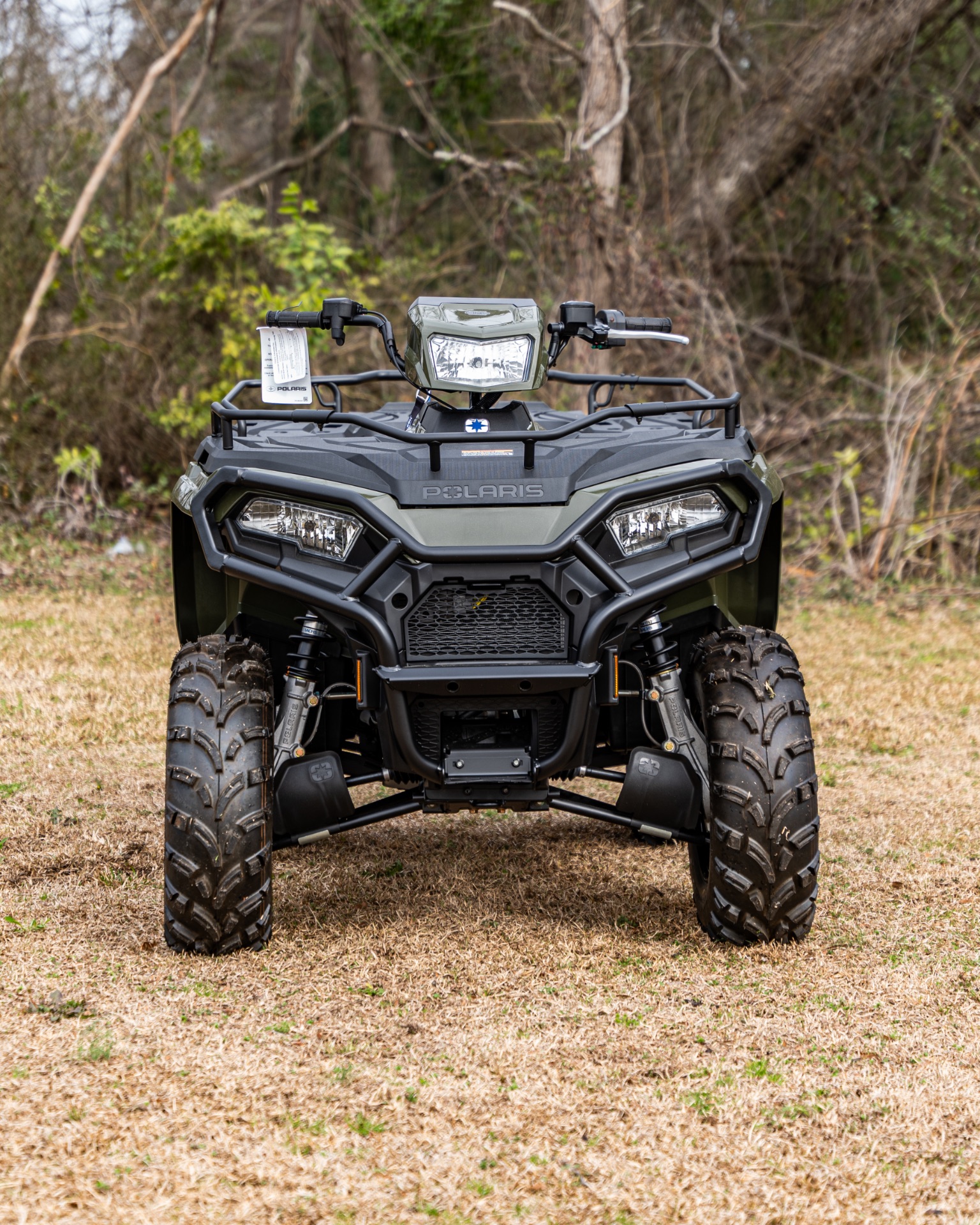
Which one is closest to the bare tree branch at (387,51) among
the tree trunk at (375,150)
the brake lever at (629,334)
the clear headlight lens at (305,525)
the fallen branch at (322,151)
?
the fallen branch at (322,151)

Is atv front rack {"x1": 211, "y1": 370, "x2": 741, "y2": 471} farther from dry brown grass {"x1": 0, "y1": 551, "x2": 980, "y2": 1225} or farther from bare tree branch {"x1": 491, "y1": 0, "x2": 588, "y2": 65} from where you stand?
bare tree branch {"x1": 491, "y1": 0, "x2": 588, "y2": 65}

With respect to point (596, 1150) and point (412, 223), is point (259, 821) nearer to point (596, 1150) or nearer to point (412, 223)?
point (596, 1150)

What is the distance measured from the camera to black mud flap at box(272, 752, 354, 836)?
10.7 feet

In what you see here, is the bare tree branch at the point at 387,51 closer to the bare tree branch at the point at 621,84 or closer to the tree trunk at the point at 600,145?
the tree trunk at the point at 600,145

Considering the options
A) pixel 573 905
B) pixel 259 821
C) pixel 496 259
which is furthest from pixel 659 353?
pixel 259 821

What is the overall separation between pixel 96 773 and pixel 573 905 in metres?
2.09

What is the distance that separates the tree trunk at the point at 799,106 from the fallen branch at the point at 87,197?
4.10m

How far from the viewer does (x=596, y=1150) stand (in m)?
2.34

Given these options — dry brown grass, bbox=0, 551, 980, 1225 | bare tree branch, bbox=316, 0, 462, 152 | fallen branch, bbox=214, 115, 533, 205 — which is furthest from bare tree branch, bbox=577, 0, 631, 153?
dry brown grass, bbox=0, 551, 980, 1225

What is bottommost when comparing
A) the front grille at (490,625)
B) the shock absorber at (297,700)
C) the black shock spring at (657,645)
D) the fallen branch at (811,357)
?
the shock absorber at (297,700)

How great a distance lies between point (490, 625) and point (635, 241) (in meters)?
7.30

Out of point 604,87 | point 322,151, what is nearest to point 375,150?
point 322,151

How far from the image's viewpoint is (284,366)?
11.8 ft

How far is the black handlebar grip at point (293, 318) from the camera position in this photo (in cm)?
354
